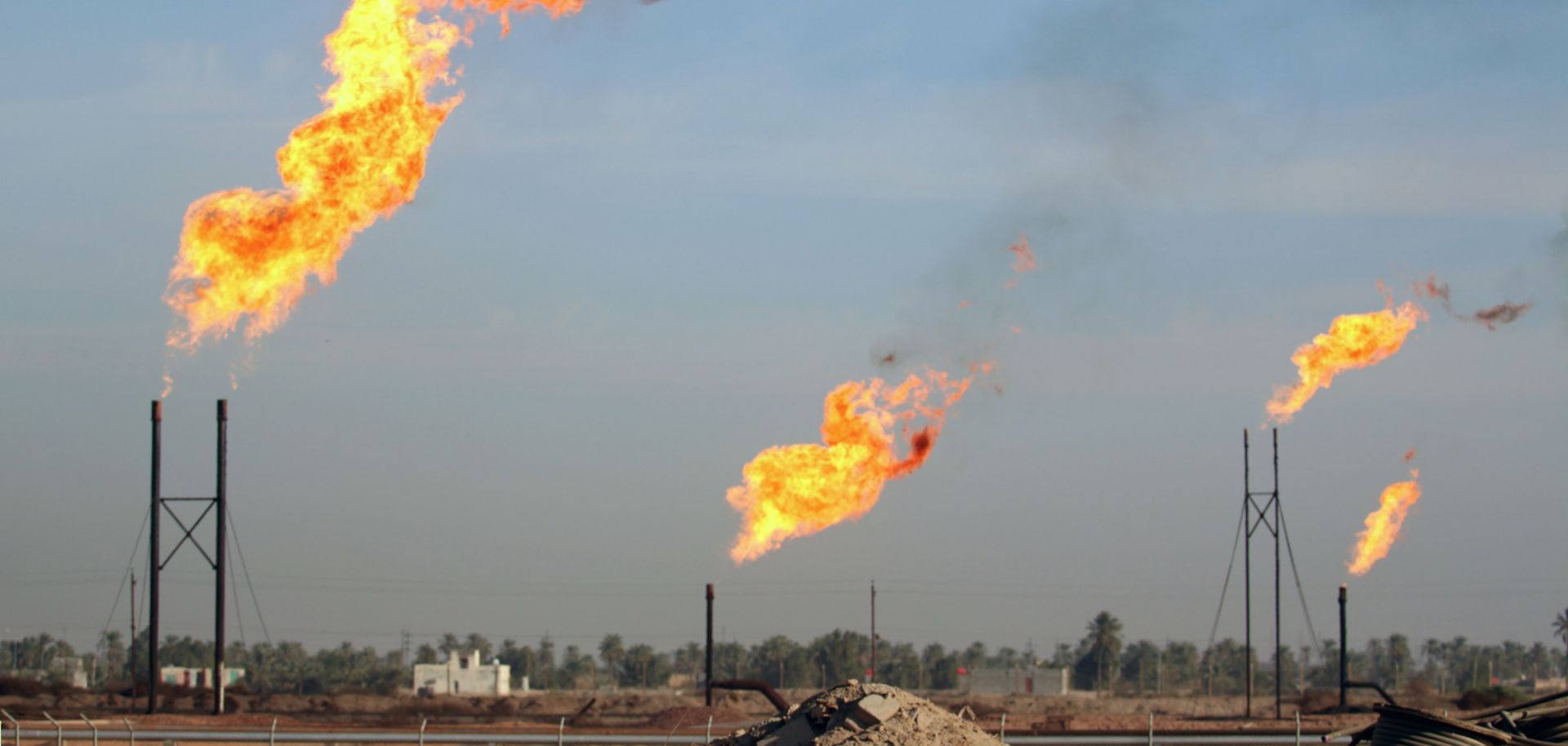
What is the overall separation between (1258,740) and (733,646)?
125 metres

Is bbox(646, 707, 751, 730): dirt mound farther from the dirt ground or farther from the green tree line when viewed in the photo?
the green tree line

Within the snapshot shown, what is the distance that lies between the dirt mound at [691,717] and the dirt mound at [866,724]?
21663 millimetres

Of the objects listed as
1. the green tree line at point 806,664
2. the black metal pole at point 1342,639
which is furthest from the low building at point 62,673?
the black metal pole at point 1342,639

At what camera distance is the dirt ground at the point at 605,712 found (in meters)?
47.2

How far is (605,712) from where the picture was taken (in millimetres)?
62094

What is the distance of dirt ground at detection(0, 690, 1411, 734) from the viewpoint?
47250mm

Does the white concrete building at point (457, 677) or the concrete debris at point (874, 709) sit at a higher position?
the concrete debris at point (874, 709)

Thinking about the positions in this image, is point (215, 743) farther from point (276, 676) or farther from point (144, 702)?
point (276, 676)

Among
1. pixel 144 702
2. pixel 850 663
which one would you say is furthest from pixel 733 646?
pixel 144 702

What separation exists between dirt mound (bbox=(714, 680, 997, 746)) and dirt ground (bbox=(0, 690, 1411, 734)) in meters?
14.7

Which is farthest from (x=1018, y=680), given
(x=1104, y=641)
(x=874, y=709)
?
(x=874, y=709)

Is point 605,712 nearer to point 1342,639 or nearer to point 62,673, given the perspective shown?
point 1342,639

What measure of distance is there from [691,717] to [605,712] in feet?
47.8

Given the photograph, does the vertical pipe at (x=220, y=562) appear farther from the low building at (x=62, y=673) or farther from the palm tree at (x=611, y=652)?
the palm tree at (x=611, y=652)
